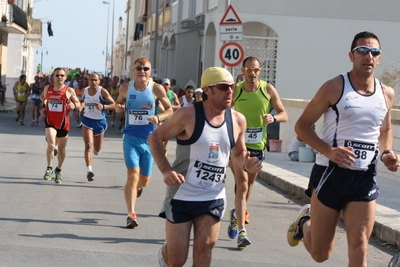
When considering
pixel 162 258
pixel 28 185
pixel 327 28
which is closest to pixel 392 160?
pixel 162 258

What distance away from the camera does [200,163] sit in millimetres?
6102

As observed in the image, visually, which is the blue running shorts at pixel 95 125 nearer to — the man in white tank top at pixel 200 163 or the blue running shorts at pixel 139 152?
the blue running shorts at pixel 139 152

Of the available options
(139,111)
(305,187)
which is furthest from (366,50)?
(305,187)

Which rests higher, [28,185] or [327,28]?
[327,28]

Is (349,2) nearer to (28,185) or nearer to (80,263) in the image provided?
(28,185)

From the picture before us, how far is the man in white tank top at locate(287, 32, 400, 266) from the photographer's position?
6.21m

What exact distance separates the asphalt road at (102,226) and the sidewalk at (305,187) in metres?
0.17

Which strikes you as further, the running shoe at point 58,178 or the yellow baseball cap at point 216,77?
the running shoe at point 58,178

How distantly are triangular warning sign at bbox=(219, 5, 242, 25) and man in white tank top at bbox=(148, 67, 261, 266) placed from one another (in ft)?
42.5

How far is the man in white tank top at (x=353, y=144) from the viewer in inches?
245

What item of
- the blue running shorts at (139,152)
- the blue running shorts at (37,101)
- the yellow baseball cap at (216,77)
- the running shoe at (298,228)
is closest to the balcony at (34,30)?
the blue running shorts at (37,101)

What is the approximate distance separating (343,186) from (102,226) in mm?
4243

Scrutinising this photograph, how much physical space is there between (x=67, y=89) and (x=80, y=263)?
24.0 feet

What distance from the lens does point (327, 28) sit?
29.1 metres
